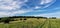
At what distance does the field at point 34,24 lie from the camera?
54.0 feet

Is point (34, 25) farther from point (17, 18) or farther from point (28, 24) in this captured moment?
point (17, 18)

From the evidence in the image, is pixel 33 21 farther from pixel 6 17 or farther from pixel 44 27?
pixel 6 17

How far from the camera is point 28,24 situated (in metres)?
16.5

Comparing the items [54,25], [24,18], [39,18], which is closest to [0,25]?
[24,18]

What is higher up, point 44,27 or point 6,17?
point 6,17

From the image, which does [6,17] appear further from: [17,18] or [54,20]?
[54,20]

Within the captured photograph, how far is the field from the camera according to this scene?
54.0 feet

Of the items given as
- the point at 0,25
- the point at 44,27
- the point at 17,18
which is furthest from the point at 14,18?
the point at 44,27

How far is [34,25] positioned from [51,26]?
4.91ft

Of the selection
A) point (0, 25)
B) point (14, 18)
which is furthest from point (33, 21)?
point (0, 25)

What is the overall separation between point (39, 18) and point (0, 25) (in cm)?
351

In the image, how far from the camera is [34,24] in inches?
654

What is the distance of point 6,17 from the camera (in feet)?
54.9

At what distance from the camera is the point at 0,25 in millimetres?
16828
